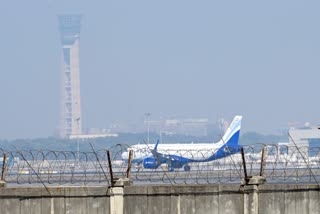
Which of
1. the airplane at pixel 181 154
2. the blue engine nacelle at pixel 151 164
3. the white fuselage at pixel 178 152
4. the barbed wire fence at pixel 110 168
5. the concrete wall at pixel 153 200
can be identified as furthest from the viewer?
the blue engine nacelle at pixel 151 164

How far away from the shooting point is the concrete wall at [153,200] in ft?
111

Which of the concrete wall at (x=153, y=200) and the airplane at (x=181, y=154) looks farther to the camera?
the airplane at (x=181, y=154)

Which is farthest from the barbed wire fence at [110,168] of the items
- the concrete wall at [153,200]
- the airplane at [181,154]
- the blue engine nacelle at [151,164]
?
the blue engine nacelle at [151,164]

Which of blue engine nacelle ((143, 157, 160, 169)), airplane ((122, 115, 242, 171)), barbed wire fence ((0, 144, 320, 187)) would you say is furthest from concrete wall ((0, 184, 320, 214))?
blue engine nacelle ((143, 157, 160, 169))

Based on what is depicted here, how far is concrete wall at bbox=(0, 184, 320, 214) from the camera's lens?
111ft

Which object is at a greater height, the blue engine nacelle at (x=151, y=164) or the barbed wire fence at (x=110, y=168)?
the barbed wire fence at (x=110, y=168)

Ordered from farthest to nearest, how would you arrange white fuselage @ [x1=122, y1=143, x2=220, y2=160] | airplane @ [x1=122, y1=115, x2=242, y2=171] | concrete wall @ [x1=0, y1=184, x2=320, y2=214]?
1. airplane @ [x1=122, y1=115, x2=242, y2=171]
2. white fuselage @ [x1=122, y1=143, x2=220, y2=160]
3. concrete wall @ [x1=0, y1=184, x2=320, y2=214]

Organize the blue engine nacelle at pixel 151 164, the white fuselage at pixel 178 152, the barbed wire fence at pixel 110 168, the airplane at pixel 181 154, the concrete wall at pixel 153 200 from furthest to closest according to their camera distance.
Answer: the blue engine nacelle at pixel 151 164 < the airplane at pixel 181 154 < the white fuselage at pixel 178 152 < the barbed wire fence at pixel 110 168 < the concrete wall at pixel 153 200

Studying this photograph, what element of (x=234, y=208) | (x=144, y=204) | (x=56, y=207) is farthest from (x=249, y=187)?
(x=56, y=207)

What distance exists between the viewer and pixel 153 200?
113ft

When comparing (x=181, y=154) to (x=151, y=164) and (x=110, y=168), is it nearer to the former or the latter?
(x=151, y=164)

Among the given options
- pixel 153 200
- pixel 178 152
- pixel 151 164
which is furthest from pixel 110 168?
pixel 151 164

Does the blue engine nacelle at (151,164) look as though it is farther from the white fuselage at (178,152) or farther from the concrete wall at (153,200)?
the concrete wall at (153,200)

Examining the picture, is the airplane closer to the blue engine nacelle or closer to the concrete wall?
the blue engine nacelle
